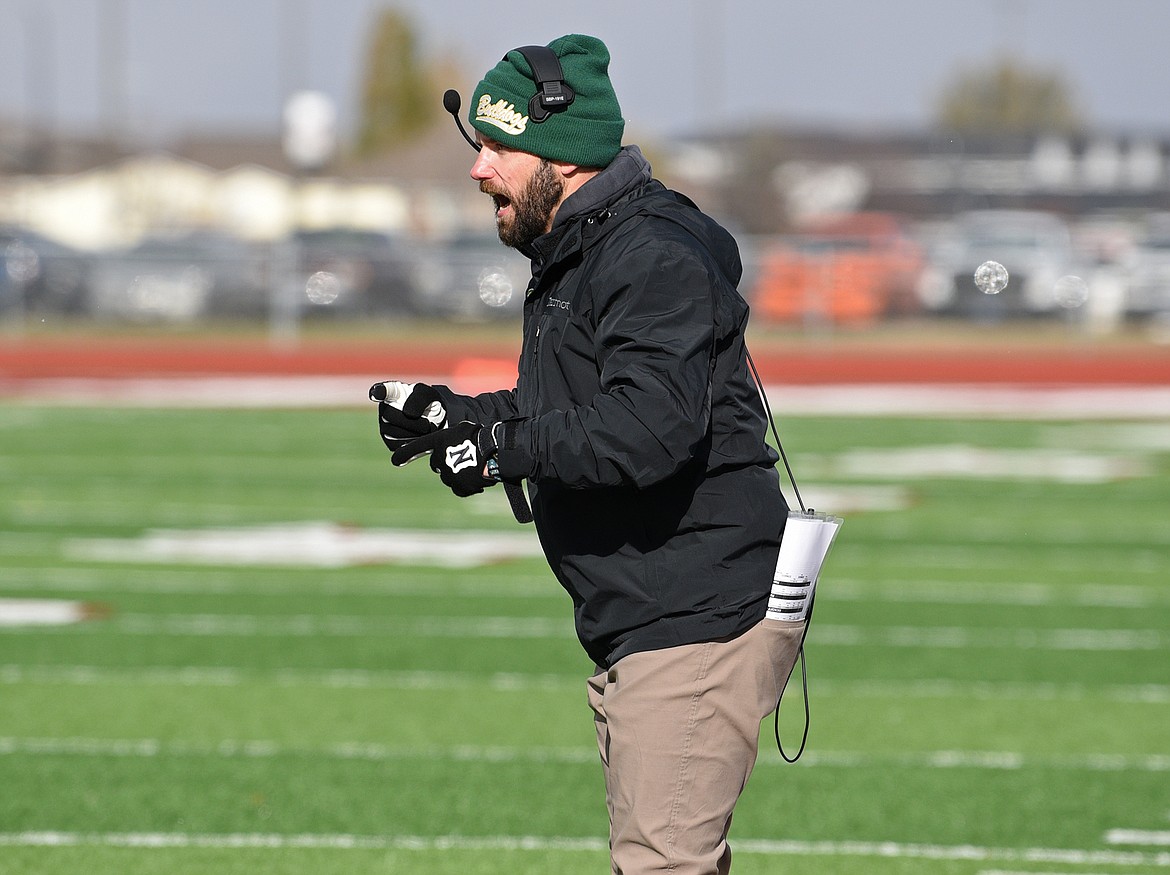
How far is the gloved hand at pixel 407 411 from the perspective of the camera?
3451 mm

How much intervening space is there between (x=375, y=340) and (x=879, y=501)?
1751 centimetres

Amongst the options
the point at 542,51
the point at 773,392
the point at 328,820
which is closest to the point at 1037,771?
the point at 328,820

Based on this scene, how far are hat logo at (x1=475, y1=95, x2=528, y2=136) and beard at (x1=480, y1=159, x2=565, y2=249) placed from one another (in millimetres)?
82

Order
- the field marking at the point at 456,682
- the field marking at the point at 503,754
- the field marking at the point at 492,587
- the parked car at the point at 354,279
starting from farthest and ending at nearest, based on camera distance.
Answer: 1. the parked car at the point at 354,279
2. the field marking at the point at 492,587
3. the field marking at the point at 456,682
4. the field marking at the point at 503,754

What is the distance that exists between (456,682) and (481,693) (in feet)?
0.76

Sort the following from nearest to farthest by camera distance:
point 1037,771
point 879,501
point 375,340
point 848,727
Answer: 1. point 1037,771
2. point 848,727
3. point 879,501
4. point 375,340

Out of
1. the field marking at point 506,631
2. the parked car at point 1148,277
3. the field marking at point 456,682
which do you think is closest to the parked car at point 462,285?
the parked car at point 1148,277

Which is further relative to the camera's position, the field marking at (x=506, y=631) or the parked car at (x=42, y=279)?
the parked car at (x=42, y=279)

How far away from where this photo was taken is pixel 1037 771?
6238 mm

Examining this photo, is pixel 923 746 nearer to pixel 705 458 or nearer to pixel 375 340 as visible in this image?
pixel 705 458

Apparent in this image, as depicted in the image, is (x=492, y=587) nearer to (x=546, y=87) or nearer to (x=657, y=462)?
(x=546, y=87)

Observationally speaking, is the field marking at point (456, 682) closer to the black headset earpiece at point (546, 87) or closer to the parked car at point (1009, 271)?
the black headset earpiece at point (546, 87)

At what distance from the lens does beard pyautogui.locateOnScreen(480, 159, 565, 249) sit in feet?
11.6

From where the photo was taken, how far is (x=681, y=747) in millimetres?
3443
